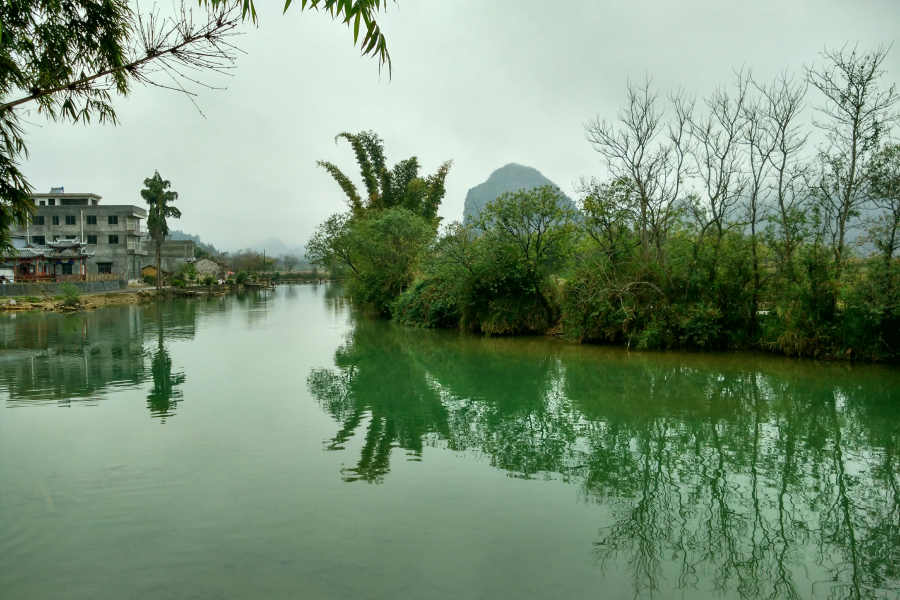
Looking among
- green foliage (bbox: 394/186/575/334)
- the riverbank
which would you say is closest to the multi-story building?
the riverbank

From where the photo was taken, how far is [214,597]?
449 cm

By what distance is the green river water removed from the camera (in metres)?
4.83

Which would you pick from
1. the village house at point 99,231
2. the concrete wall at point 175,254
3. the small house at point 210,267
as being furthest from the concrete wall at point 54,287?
the small house at point 210,267

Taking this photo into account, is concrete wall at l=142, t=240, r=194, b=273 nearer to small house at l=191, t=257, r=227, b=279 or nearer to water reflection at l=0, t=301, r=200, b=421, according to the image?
small house at l=191, t=257, r=227, b=279

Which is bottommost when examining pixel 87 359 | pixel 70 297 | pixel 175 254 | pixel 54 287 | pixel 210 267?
pixel 87 359

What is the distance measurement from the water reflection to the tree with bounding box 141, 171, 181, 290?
99.3 ft

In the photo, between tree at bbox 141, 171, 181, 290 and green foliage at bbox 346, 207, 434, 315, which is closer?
green foliage at bbox 346, 207, 434, 315

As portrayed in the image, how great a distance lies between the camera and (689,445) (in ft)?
27.7

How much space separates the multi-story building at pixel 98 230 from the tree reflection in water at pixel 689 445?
173ft

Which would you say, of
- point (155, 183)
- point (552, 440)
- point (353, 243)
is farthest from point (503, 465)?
point (155, 183)

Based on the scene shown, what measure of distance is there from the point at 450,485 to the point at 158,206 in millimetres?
61343

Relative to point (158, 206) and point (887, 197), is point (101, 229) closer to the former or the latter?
point (158, 206)

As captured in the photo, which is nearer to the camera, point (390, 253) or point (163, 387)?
point (163, 387)

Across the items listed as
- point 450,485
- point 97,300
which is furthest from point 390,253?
point 450,485
